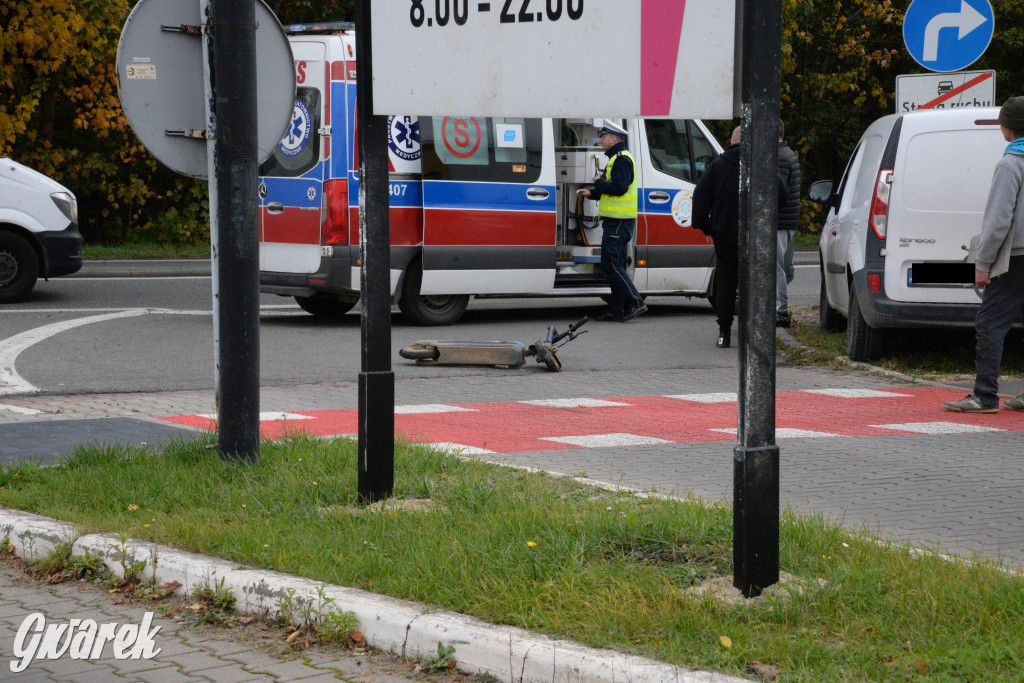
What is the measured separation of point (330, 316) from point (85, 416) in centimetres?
651

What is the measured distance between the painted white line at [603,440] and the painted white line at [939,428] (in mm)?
1616

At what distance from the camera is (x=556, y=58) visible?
4.82 metres

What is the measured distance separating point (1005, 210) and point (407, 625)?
5.58 m

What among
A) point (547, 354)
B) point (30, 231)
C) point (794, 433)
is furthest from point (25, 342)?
point (794, 433)

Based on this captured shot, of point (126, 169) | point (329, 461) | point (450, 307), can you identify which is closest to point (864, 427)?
point (329, 461)

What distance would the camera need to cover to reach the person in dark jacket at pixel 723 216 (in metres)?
12.1

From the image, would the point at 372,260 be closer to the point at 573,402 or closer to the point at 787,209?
the point at 573,402

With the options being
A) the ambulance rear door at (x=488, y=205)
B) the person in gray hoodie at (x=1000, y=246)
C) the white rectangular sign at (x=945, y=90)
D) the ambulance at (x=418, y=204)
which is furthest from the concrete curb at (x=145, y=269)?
the person in gray hoodie at (x=1000, y=246)

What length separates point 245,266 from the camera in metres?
6.28

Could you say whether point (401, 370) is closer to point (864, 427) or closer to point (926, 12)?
point (864, 427)

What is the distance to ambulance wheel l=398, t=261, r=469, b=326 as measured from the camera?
13587 millimetres

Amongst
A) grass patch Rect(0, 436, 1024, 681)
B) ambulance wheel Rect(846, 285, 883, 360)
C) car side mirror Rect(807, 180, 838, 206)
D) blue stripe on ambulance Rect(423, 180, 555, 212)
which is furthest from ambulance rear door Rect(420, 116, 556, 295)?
grass patch Rect(0, 436, 1024, 681)

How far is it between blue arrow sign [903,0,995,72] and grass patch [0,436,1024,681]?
6.47m

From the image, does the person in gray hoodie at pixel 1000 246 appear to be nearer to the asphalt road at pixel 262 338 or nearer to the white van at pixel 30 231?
the asphalt road at pixel 262 338
